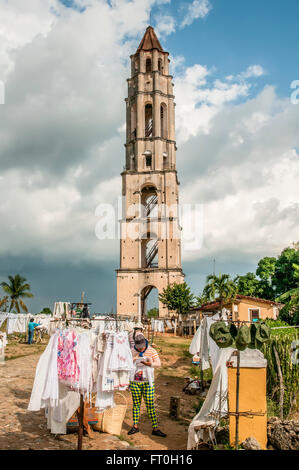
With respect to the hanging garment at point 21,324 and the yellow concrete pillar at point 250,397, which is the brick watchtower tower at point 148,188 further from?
the yellow concrete pillar at point 250,397

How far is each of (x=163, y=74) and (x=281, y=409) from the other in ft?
125

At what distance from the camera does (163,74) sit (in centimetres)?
4012

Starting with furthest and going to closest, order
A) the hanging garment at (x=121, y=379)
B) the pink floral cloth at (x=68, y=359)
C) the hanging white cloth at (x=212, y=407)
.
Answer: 1. the hanging garment at (x=121, y=379)
2. the hanging white cloth at (x=212, y=407)
3. the pink floral cloth at (x=68, y=359)

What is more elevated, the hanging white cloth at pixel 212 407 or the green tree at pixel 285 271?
the green tree at pixel 285 271

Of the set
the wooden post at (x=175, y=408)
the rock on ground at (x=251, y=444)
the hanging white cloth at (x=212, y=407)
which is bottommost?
the wooden post at (x=175, y=408)

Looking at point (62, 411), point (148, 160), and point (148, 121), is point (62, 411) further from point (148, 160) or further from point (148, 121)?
point (148, 121)

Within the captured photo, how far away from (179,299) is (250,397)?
2496 cm

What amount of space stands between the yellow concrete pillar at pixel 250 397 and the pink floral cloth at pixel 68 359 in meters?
2.44

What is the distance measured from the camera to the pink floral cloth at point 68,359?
5777mm

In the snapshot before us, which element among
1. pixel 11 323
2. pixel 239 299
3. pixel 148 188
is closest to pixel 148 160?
pixel 148 188

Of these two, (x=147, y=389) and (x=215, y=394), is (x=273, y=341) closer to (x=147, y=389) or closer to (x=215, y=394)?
(x=215, y=394)

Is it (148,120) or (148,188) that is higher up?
(148,120)

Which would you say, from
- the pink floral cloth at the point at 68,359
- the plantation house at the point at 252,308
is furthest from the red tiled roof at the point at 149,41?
the pink floral cloth at the point at 68,359

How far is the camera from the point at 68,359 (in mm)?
5859
